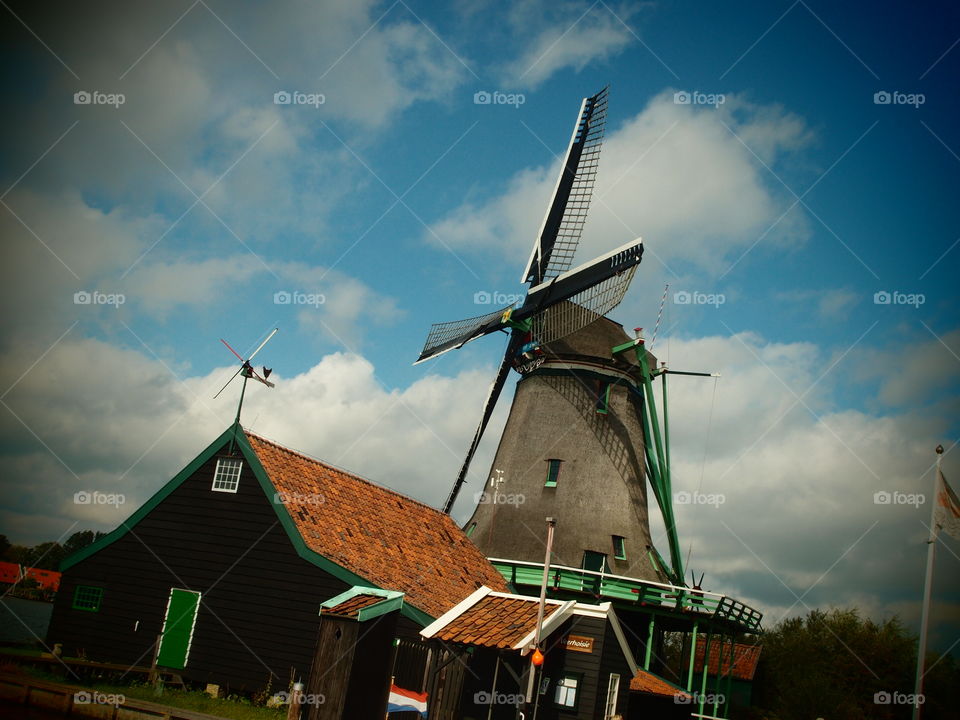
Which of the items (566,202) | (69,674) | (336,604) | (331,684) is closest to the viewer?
(331,684)

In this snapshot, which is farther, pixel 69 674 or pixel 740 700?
pixel 740 700

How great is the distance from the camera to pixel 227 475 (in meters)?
20.4

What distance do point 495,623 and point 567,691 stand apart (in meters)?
2.64

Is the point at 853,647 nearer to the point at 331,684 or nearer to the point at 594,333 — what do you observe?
the point at 594,333

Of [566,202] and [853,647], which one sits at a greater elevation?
[566,202]

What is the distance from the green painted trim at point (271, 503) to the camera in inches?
738

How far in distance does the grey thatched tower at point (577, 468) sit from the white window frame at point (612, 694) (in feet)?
30.9

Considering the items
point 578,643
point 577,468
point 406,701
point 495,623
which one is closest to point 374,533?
point 495,623

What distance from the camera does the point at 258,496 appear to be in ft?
65.1

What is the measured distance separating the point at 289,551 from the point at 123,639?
16.8ft

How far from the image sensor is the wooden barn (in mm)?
18672

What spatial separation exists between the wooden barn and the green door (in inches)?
1.0

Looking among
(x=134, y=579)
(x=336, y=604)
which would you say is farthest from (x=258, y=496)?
(x=336, y=604)

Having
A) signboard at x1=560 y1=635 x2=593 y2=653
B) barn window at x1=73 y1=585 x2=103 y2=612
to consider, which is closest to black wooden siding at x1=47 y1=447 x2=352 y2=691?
barn window at x1=73 y1=585 x2=103 y2=612
